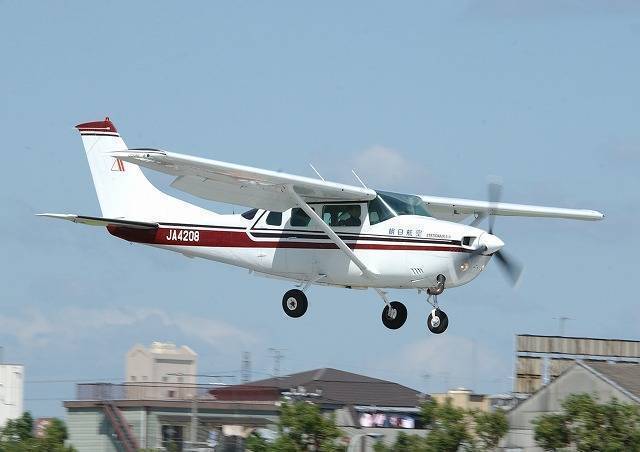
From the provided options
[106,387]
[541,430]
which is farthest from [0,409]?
[541,430]

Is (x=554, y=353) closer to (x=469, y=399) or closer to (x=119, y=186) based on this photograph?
(x=469, y=399)

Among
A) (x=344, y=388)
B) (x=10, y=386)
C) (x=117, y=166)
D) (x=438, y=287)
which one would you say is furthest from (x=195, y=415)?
(x=438, y=287)

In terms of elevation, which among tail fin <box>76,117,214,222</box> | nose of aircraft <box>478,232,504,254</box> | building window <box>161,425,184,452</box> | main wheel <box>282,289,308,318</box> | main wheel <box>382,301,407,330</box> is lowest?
building window <box>161,425,184,452</box>

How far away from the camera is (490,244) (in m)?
30.1

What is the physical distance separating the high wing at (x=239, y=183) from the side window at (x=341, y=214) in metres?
0.23

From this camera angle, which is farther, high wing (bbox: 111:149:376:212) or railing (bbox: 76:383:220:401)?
railing (bbox: 76:383:220:401)

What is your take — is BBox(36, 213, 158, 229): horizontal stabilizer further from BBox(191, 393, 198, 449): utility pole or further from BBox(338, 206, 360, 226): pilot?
BBox(191, 393, 198, 449): utility pole

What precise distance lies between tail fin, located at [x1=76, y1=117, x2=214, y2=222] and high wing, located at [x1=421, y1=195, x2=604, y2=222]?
5923mm

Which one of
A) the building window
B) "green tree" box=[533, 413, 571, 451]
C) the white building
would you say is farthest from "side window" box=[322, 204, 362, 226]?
the white building

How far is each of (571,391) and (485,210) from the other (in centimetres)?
1461

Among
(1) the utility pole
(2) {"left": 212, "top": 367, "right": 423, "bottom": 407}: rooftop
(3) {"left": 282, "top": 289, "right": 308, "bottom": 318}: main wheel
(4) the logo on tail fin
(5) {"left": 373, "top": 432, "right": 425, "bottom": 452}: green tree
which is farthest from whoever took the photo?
(2) {"left": 212, "top": 367, "right": 423, "bottom": 407}: rooftop

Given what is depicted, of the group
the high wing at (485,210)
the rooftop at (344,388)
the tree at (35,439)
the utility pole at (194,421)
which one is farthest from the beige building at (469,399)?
the high wing at (485,210)

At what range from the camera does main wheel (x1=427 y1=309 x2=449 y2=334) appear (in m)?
31.1

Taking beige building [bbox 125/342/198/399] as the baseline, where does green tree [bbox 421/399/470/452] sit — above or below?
below
